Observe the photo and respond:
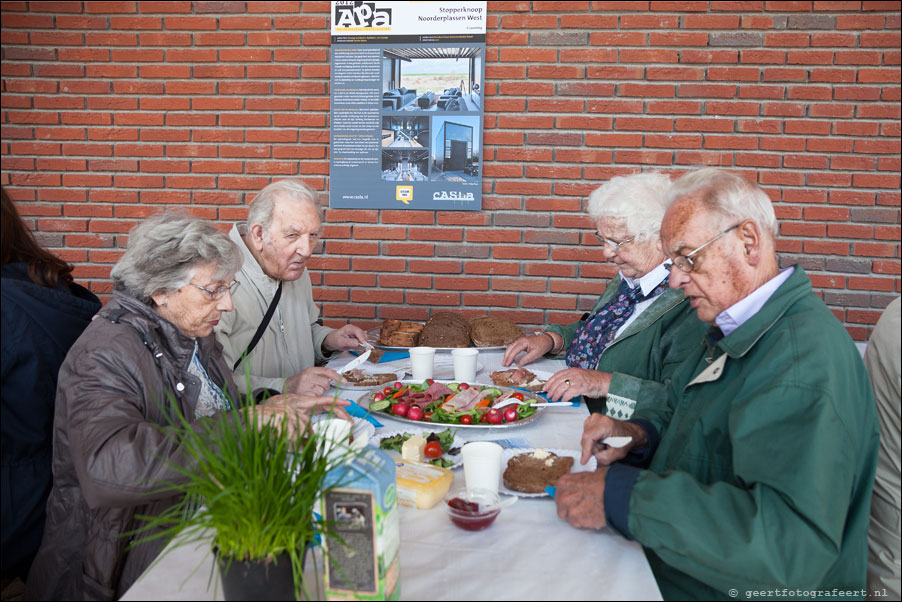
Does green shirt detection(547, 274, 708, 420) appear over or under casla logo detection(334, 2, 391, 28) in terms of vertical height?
under

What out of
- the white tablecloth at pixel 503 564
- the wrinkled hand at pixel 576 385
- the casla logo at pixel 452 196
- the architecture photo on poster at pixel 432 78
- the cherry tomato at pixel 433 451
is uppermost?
the architecture photo on poster at pixel 432 78


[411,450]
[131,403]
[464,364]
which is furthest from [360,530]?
[464,364]

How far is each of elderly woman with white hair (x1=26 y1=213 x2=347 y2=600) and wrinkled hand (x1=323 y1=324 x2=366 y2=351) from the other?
1177mm

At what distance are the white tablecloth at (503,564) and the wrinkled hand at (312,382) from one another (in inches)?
37.4

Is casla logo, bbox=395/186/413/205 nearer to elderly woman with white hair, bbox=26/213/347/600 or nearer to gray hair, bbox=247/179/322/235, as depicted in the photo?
gray hair, bbox=247/179/322/235

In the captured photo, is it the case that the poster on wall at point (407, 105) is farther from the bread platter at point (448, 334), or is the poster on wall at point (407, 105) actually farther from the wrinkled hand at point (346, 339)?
the wrinkled hand at point (346, 339)

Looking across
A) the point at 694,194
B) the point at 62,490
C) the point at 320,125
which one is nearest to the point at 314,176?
the point at 320,125

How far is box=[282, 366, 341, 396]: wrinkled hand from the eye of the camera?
2.43m

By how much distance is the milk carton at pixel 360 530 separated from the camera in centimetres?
113

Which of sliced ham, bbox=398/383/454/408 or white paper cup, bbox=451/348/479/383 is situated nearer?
sliced ham, bbox=398/383/454/408

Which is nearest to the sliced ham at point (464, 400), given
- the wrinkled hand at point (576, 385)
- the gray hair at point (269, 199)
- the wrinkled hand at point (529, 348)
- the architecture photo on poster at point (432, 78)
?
the wrinkled hand at point (576, 385)

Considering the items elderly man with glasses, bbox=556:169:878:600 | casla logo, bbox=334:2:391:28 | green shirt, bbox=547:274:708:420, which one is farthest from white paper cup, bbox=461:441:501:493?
casla logo, bbox=334:2:391:28

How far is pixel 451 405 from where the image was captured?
7.38 ft

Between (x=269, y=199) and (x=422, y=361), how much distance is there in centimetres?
100
